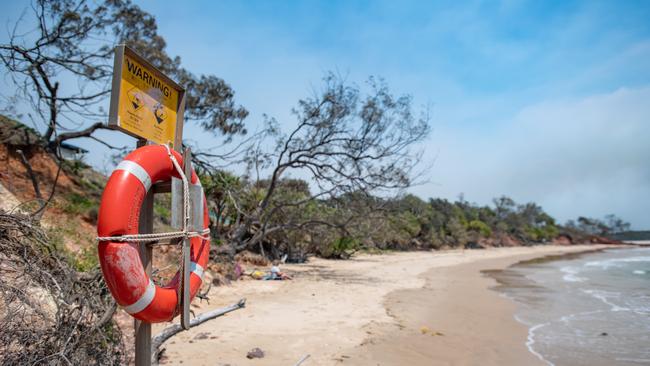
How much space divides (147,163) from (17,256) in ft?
3.53

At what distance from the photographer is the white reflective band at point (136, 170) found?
6.07 ft

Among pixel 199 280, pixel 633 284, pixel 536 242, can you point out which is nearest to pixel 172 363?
pixel 199 280

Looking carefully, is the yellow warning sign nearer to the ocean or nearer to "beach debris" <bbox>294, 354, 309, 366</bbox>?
"beach debris" <bbox>294, 354, 309, 366</bbox>

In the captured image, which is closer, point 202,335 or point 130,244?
point 130,244

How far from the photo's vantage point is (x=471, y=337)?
5.12 meters

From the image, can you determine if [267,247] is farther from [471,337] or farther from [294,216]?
[471,337]

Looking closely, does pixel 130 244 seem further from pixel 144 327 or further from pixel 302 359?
pixel 302 359

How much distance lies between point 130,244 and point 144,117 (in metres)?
0.68

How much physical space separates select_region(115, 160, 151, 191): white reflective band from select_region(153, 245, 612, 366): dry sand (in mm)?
2116

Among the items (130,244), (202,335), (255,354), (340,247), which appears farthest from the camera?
(340,247)

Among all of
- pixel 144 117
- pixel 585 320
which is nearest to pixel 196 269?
pixel 144 117

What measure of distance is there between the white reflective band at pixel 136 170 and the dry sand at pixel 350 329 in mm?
2116

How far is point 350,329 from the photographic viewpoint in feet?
15.9

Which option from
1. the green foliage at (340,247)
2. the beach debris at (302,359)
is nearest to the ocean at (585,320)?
the beach debris at (302,359)
